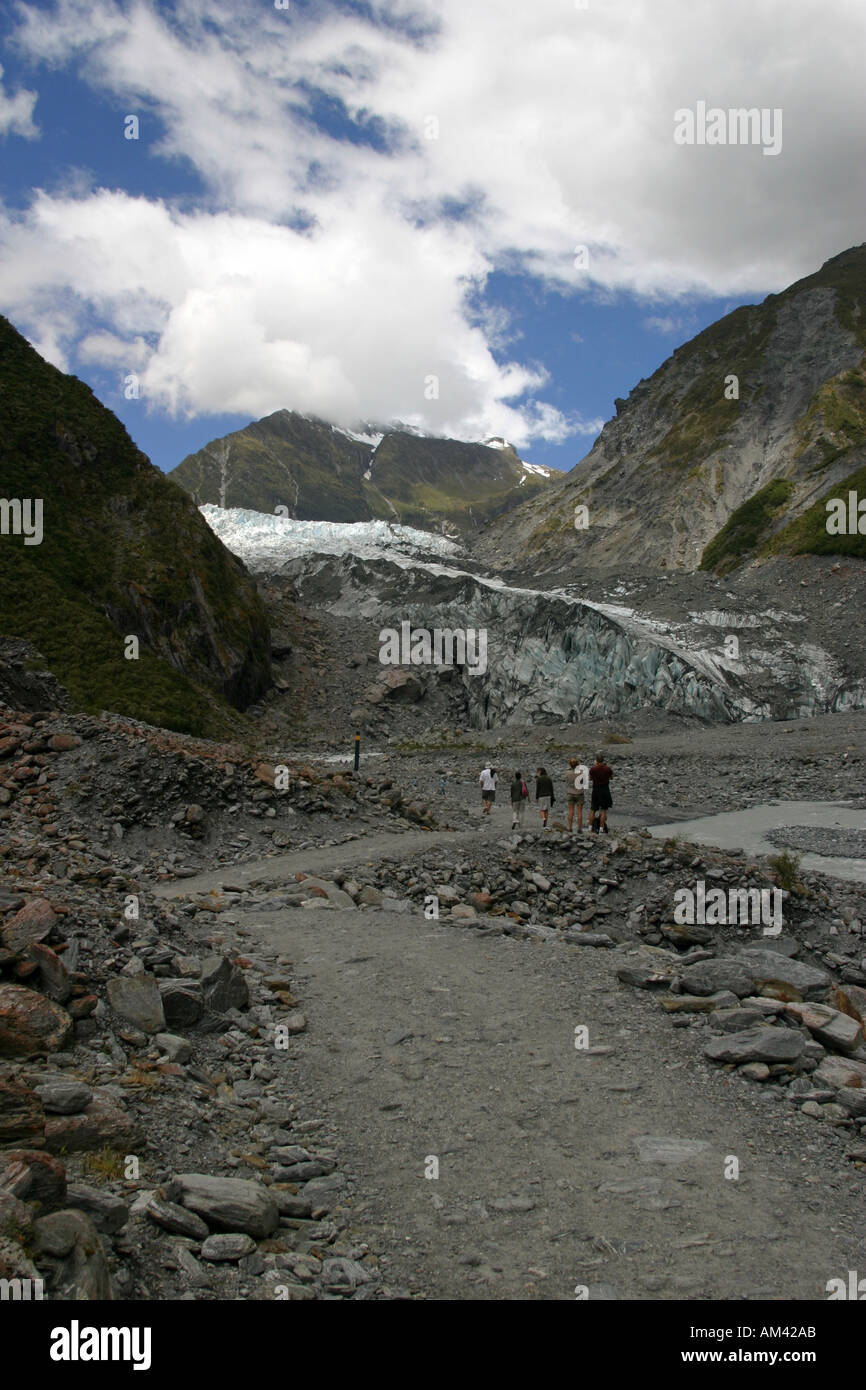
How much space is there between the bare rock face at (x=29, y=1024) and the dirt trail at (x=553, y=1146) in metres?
2.06

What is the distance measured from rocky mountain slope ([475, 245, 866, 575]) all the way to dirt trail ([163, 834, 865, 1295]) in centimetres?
5876

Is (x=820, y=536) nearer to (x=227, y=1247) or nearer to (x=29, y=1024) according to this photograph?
(x=29, y=1024)

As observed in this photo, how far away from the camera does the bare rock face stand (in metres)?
5.75

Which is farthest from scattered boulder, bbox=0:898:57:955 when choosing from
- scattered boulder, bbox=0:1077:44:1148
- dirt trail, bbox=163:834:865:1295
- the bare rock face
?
dirt trail, bbox=163:834:865:1295

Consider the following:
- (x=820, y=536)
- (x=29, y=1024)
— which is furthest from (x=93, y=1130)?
(x=820, y=536)

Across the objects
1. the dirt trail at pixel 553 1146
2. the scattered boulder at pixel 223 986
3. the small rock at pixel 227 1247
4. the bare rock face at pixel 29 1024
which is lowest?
the dirt trail at pixel 553 1146

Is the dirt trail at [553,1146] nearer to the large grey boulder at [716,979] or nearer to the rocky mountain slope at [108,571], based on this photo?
the large grey boulder at [716,979]

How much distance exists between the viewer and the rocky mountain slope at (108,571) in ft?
112

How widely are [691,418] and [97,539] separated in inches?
3107

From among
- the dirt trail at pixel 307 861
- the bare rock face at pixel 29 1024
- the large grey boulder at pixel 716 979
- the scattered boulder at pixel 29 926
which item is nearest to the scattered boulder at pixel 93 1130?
the bare rock face at pixel 29 1024

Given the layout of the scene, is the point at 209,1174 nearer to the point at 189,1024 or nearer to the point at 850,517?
the point at 189,1024

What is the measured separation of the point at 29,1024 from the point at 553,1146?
398cm

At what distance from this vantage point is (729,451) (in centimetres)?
8794

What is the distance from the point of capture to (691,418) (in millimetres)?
98312
